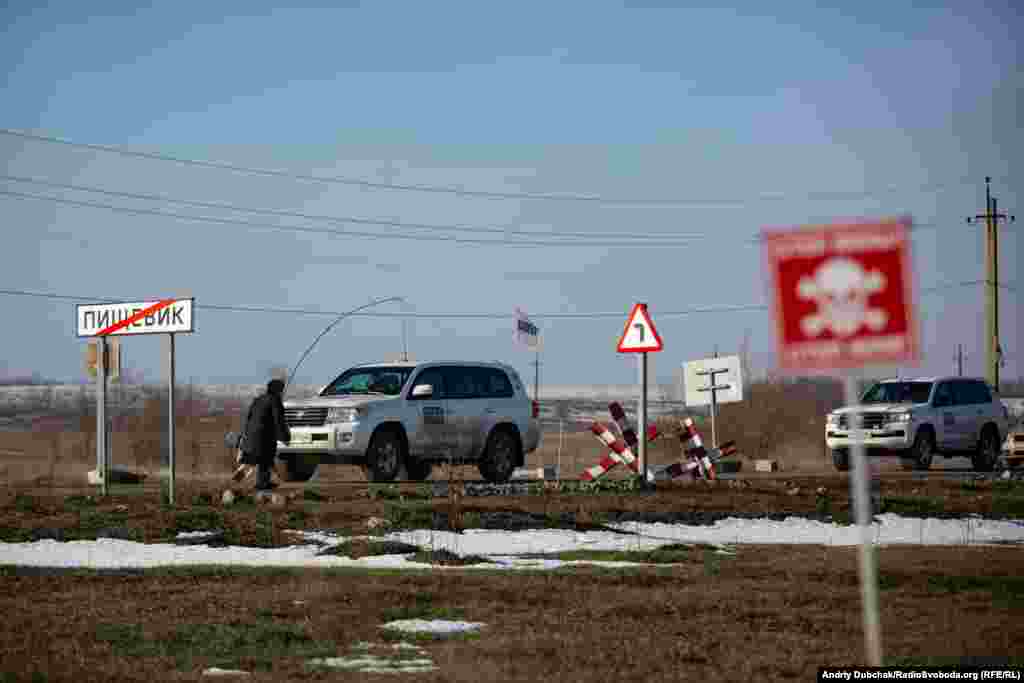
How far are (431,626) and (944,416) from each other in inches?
987

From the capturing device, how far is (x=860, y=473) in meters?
7.16

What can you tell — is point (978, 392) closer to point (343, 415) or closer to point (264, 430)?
point (343, 415)

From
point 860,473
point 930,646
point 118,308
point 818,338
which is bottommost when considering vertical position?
point 930,646

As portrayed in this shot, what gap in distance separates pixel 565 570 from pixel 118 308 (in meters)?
9.35

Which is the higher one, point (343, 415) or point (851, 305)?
point (851, 305)

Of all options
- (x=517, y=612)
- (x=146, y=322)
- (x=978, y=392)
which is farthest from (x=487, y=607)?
(x=978, y=392)

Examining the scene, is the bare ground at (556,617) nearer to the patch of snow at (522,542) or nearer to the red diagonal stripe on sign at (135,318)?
the patch of snow at (522,542)

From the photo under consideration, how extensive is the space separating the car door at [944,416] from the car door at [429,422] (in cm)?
1237

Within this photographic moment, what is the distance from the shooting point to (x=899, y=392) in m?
35.0

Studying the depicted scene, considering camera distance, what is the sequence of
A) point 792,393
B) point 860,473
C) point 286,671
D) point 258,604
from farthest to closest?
point 792,393, point 258,604, point 286,671, point 860,473

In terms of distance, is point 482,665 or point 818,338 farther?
point 482,665

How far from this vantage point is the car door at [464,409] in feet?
88.0

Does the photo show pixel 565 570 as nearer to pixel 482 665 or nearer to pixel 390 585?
pixel 390 585

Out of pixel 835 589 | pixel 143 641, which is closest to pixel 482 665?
pixel 143 641
